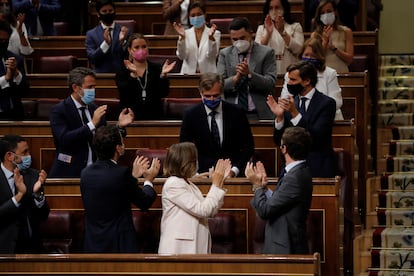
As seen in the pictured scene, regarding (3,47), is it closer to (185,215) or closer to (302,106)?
(302,106)

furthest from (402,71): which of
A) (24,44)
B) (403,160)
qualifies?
(24,44)

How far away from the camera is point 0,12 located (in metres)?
9.78

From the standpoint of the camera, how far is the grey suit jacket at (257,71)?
8023mm

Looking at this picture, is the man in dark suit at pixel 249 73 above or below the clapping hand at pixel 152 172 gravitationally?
above

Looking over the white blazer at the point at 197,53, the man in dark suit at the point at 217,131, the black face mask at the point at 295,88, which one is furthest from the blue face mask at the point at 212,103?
the white blazer at the point at 197,53

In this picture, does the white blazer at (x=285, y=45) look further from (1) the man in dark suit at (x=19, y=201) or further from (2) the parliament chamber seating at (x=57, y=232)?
(1) the man in dark suit at (x=19, y=201)

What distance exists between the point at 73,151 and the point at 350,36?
8.50 feet

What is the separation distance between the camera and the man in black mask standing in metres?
9.41

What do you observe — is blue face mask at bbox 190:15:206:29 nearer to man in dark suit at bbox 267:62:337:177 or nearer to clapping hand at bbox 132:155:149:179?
man in dark suit at bbox 267:62:337:177

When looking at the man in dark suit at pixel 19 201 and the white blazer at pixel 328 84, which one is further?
the white blazer at pixel 328 84

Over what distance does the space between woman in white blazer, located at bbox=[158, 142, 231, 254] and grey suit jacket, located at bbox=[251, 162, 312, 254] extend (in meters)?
0.22

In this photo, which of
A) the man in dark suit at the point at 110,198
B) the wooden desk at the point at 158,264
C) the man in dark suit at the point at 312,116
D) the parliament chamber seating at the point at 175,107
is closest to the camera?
the wooden desk at the point at 158,264

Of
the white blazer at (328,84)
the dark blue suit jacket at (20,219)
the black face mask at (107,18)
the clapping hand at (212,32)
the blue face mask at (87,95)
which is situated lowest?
the dark blue suit jacket at (20,219)

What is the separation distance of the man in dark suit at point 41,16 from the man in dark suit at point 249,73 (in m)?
3.06
